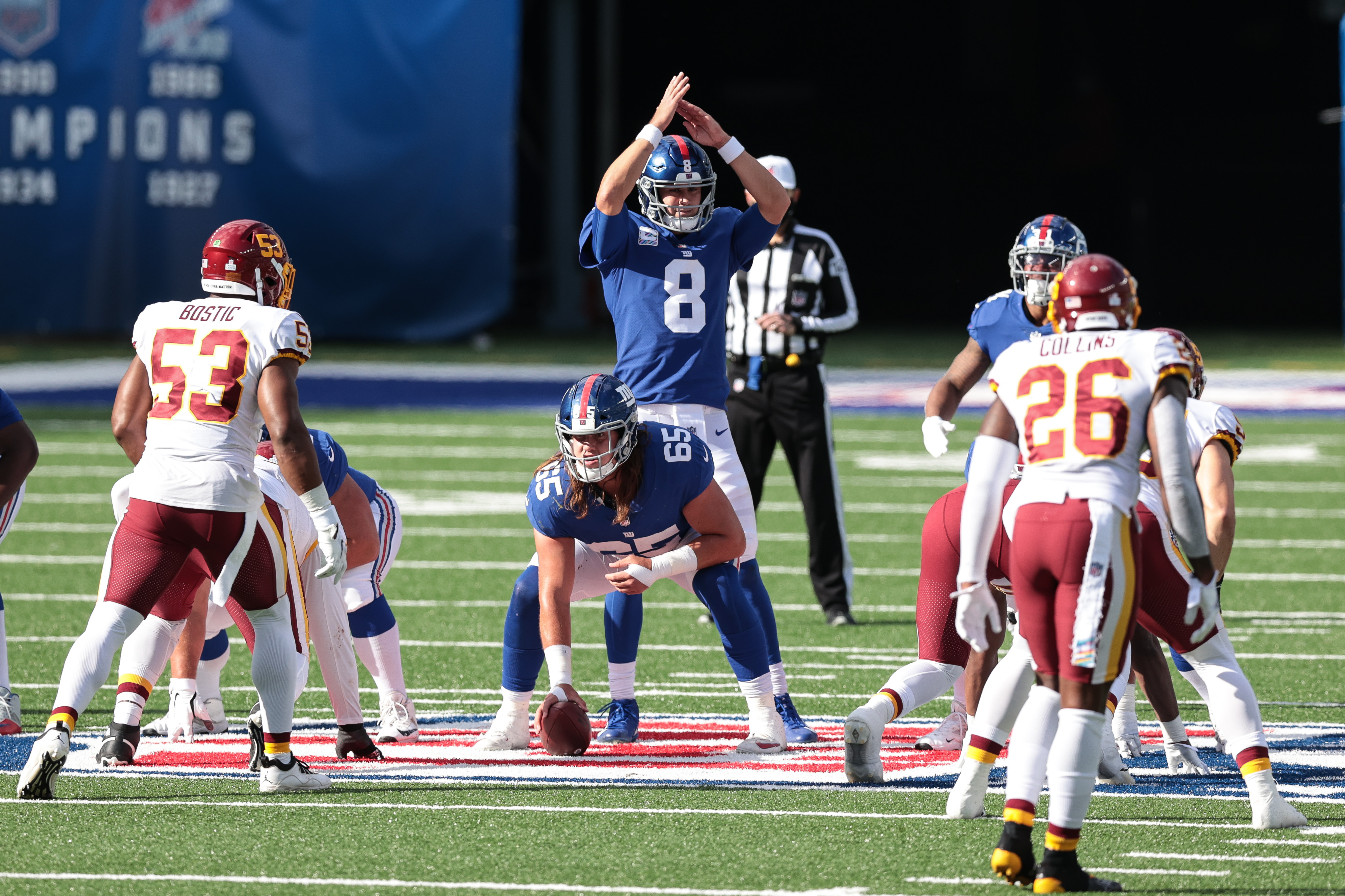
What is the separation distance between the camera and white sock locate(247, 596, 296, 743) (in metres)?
5.40

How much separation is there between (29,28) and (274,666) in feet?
65.1

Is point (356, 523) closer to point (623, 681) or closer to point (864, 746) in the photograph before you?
point (623, 681)

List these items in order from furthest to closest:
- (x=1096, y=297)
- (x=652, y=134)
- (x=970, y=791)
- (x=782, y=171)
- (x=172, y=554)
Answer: (x=782, y=171) < (x=652, y=134) < (x=172, y=554) < (x=970, y=791) < (x=1096, y=297)

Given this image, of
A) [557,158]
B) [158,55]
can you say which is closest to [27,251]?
[158,55]

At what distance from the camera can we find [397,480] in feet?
43.6

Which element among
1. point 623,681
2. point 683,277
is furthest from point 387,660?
point 683,277

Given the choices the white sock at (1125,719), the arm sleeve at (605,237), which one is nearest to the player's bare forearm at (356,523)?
the arm sleeve at (605,237)

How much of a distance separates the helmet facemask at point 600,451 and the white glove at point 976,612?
1.44 meters

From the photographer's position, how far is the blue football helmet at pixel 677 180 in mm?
6516

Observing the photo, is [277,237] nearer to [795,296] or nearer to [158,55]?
[795,296]

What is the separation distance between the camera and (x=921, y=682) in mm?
5609

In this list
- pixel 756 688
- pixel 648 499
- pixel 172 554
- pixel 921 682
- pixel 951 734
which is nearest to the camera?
pixel 172 554

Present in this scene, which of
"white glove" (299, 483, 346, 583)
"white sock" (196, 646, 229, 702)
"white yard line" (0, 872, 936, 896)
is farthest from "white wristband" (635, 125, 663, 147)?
"white yard line" (0, 872, 936, 896)

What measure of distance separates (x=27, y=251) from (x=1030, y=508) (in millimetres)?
20914
